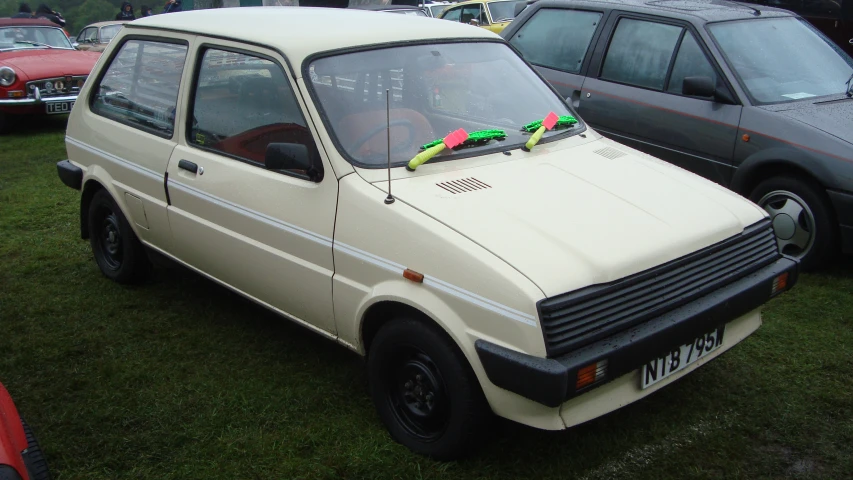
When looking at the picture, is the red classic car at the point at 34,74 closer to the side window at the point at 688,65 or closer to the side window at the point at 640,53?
the side window at the point at 640,53

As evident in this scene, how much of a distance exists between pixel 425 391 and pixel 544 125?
1552 mm

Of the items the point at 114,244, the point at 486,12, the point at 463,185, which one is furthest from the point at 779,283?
the point at 486,12

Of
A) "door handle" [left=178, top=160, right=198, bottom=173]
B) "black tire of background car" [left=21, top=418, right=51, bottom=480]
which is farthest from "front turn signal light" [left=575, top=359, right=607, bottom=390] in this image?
"door handle" [left=178, top=160, right=198, bottom=173]

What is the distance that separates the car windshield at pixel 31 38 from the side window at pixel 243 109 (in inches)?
356

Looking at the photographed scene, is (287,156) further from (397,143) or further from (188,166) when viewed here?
(188,166)

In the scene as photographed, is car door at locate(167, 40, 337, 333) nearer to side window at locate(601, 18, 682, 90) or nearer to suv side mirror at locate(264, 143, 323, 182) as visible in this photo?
suv side mirror at locate(264, 143, 323, 182)

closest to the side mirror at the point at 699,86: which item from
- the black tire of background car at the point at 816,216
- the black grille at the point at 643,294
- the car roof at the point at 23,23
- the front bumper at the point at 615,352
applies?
the black tire of background car at the point at 816,216

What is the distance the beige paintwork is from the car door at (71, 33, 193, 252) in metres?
0.02

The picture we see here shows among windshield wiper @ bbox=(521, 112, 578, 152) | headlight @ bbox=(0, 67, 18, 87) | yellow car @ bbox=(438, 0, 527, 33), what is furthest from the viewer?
yellow car @ bbox=(438, 0, 527, 33)

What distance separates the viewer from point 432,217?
3.06 metres

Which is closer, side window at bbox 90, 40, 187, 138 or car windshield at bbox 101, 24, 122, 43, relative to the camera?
side window at bbox 90, 40, 187, 138

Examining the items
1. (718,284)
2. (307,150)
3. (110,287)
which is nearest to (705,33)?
(718,284)

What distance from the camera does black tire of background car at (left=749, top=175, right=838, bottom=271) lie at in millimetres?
5004

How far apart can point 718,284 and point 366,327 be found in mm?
1499
